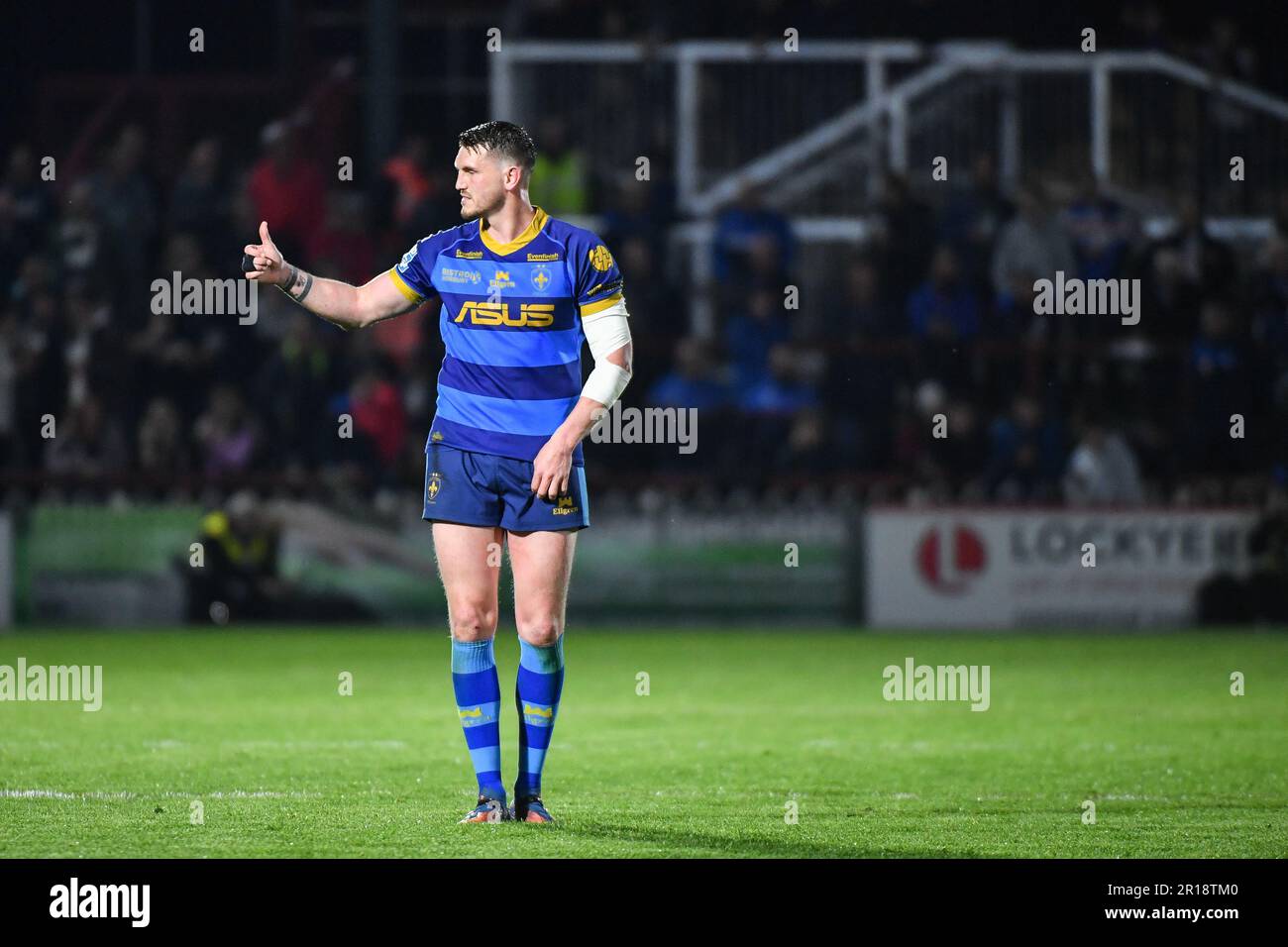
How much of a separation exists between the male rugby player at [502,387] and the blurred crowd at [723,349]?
406 inches

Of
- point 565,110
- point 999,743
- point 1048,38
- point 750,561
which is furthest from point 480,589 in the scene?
point 1048,38

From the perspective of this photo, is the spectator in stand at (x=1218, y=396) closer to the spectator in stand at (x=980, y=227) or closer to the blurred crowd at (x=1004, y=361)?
the blurred crowd at (x=1004, y=361)

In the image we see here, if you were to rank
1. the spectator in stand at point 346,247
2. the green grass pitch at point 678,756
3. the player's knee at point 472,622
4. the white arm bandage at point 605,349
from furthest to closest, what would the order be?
the spectator in stand at point 346,247
the player's knee at point 472,622
the white arm bandage at point 605,349
the green grass pitch at point 678,756

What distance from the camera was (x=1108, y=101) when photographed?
20984 mm

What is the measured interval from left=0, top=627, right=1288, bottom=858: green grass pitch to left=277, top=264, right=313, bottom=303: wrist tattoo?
186 centimetres

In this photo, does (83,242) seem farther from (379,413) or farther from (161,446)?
(379,413)

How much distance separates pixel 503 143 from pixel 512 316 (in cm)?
61

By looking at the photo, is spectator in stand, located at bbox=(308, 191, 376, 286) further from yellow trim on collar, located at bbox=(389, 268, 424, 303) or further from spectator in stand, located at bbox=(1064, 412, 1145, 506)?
yellow trim on collar, located at bbox=(389, 268, 424, 303)

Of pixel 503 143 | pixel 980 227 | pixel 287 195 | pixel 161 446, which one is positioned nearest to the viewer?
pixel 503 143

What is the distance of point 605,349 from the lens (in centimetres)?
755

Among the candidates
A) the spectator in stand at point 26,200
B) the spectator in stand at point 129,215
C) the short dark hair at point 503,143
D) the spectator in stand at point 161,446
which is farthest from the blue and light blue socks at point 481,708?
the spectator in stand at point 26,200

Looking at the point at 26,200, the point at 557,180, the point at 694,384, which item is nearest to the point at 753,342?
the point at 694,384

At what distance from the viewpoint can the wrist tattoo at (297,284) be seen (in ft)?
24.8
